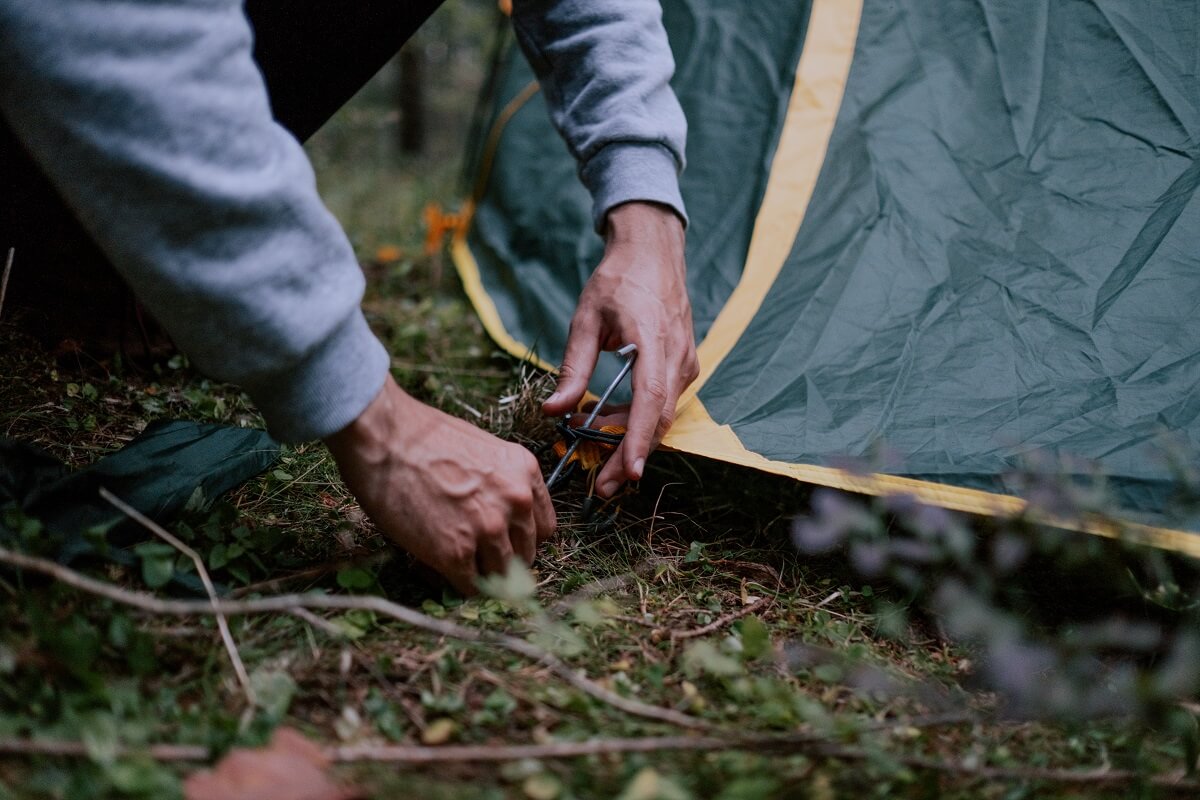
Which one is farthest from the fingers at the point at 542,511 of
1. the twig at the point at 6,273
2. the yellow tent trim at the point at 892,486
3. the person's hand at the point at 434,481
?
the twig at the point at 6,273

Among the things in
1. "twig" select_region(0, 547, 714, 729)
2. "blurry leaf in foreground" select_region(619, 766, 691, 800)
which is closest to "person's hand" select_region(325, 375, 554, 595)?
"twig" select_region(0, 547, 714, 729)

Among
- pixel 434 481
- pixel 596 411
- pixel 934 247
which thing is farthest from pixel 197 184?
pixel 934 247

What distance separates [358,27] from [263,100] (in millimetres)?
650

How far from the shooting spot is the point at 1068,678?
2.55 feet

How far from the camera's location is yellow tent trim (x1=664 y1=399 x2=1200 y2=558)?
0.92 meters

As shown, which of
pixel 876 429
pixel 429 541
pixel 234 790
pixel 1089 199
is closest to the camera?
pixel 234 790

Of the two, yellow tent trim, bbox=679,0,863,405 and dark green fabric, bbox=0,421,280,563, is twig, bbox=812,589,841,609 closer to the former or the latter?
yellow tent trim, bbox=679,0,863,405

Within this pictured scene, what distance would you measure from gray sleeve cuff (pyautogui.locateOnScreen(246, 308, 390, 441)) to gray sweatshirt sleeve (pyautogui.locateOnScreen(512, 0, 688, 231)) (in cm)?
61

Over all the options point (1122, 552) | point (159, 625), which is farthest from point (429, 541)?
point (1122, 552)

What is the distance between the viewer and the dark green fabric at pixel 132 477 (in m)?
0.89

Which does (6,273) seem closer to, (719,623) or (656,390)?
(656,390)

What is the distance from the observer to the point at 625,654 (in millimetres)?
952

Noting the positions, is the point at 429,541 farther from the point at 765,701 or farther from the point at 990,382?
the point at 990,382

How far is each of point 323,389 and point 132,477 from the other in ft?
1.12
